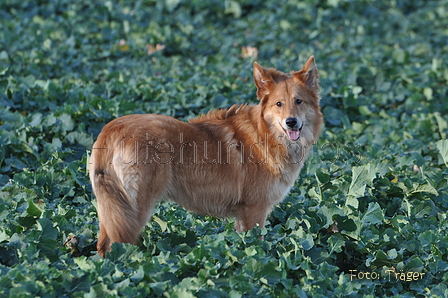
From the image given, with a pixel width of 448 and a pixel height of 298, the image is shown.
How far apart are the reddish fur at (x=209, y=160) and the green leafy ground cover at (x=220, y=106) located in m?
0.29

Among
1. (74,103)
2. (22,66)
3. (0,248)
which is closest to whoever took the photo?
(0,248)

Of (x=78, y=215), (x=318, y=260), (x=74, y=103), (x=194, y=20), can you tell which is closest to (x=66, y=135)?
(x=74, y=103)

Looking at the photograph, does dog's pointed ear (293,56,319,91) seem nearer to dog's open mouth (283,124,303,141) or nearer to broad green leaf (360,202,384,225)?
dog's open mouth (283,124,303,141)

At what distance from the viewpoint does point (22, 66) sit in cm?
1001

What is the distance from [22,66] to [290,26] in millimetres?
5998

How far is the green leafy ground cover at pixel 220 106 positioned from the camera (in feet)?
14.4

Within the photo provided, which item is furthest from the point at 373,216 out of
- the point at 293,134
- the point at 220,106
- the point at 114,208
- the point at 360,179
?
the point at 220,106

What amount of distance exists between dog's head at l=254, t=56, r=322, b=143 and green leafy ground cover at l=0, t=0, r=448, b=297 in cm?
76

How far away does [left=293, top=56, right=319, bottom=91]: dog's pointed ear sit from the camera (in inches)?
220

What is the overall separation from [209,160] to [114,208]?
1103mm

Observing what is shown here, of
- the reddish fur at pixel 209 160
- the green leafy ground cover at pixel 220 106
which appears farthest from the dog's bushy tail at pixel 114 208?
the green leafy ground cover at pixel 220 106

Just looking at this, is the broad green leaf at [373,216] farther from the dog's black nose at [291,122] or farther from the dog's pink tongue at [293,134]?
the dog's black nose at [291,122]

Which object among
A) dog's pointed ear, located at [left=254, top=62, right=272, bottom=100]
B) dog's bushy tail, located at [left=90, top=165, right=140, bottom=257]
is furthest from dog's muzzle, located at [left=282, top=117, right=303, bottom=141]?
dog's bushy tail, located at [left=90, top=165, right=140, bottom=257]

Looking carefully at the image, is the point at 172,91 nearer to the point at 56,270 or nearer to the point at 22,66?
the point at 22,66
